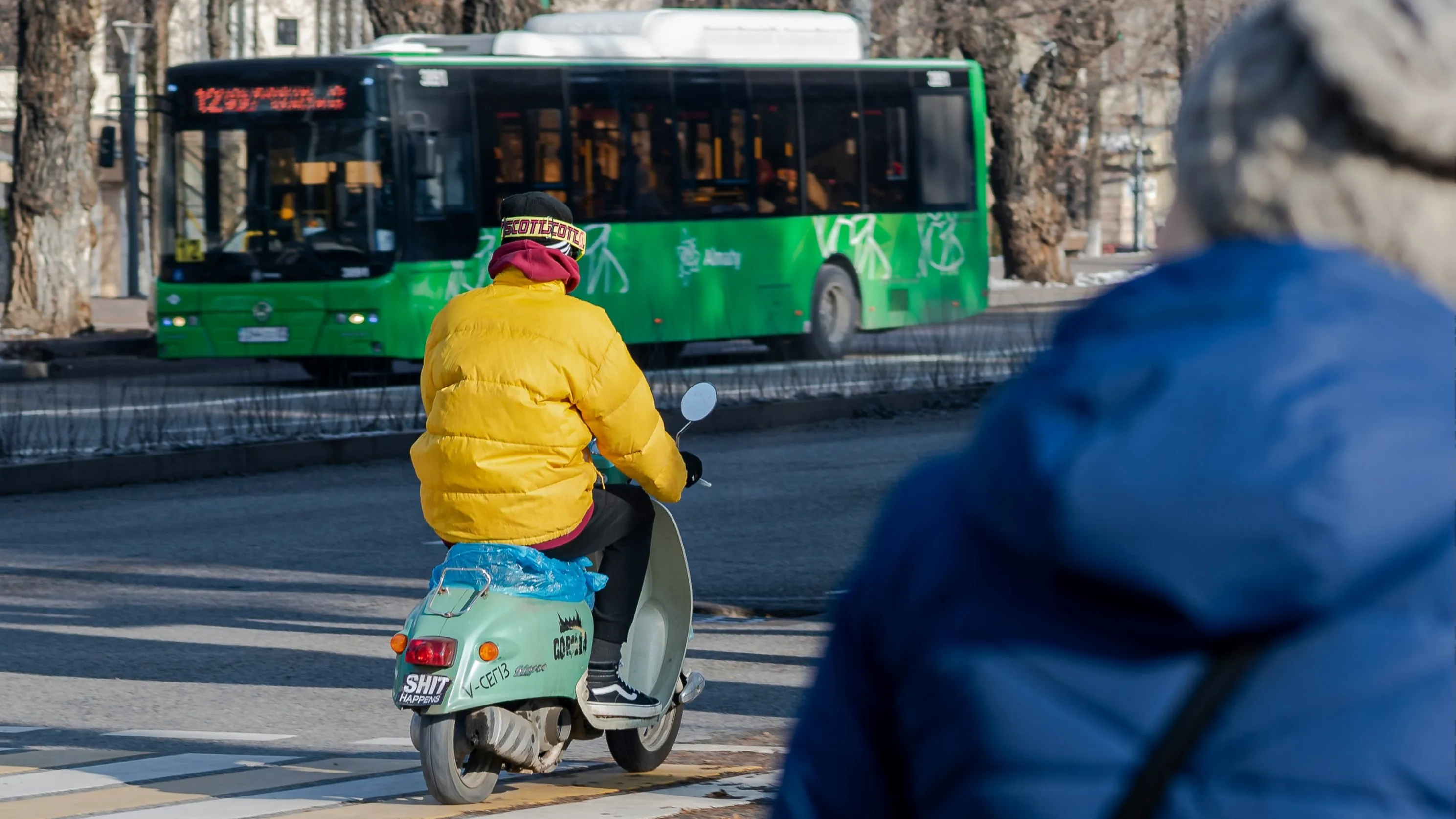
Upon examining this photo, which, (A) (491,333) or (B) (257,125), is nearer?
(A) (491,333)

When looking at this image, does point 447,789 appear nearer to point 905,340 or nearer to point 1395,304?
point 1395,304

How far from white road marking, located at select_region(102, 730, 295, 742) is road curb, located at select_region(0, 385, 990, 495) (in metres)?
7.16

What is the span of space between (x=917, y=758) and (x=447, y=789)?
160 inches

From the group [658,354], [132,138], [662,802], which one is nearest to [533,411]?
[662,802]

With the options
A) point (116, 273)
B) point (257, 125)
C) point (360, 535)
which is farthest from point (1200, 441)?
point (116, 273)

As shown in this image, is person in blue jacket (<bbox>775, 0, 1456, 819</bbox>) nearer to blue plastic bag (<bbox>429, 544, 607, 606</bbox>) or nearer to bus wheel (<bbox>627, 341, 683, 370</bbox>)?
blue plastic bag (<bbox>429, 544, 607, 606</bbox>)

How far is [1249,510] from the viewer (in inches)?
49.8

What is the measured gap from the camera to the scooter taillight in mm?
5160

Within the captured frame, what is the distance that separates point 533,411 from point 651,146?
55.8 feet

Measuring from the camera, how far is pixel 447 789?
534 centimetres

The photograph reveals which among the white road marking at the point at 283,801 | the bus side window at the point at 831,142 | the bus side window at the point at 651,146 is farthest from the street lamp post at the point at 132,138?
the white road marking at the point at 283,801

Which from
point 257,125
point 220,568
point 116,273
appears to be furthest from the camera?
point 116,273

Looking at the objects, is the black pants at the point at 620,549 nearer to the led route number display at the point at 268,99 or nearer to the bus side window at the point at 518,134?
the bus side window at the point at 518,134

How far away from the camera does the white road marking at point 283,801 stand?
5320 mm
